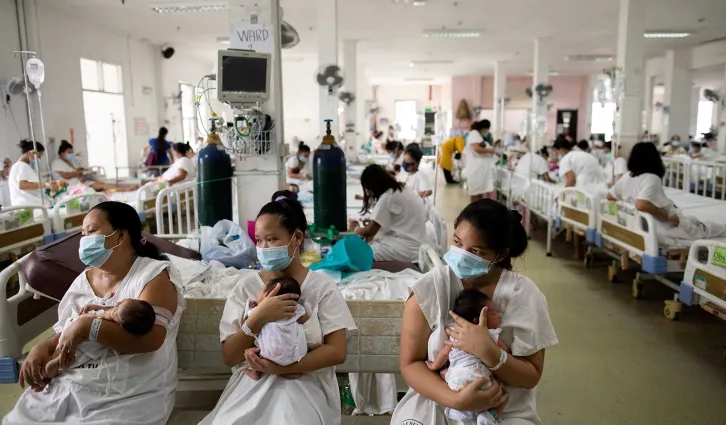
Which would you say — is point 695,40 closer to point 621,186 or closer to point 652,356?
point 621,186

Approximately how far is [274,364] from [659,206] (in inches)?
154

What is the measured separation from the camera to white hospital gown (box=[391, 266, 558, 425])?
5.55 feet

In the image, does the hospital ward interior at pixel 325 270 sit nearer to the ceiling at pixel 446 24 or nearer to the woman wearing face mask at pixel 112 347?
the woman wearing face mask at pixel 112 347

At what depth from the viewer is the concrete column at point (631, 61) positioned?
802 cm

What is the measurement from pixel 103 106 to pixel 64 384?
10733mm

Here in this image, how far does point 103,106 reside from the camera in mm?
11273

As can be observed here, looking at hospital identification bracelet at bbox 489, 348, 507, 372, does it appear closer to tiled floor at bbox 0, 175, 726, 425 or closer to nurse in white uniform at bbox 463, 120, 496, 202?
tiled floor at bbox 0, 175, 726, 425

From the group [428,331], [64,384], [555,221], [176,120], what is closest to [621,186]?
[555,221]

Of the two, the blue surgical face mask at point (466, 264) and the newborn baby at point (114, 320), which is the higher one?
the blue surgical face mask at point (466, 264)

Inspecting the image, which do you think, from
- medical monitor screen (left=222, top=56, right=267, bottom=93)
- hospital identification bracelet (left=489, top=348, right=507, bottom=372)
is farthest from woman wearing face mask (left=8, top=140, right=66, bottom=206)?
hospital identification bracelet (left=489, top=348, right=507, bottom=372)

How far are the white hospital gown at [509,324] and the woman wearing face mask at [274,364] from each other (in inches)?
12.5

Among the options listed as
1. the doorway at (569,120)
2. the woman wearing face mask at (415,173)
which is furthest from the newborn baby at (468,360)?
the doorway at (569,120)

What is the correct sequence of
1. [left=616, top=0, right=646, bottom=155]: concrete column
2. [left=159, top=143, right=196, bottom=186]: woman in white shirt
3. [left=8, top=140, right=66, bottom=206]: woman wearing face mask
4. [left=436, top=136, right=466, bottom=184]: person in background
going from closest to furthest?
[left=8, top=140, right=66, bottom=206]: woman wearing face mask < [left=159, top=143, right=196, bottom=186]: woman in white shirt < [left=616, top=0, right=646, bottom=155]: concrete column < [left=436, top=136, right=466, bottom=184]: person in background

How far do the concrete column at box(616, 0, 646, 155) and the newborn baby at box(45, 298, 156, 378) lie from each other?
7795 mm
